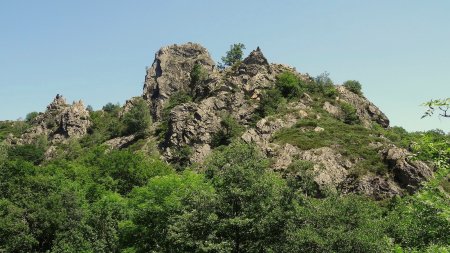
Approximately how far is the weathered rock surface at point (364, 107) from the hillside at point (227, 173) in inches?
18.1

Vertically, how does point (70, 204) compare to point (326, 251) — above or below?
above

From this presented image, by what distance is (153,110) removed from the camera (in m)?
151

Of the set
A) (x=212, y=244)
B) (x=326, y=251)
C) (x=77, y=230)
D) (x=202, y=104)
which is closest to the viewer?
(x=212, y=244)

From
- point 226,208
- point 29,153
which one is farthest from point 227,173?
point 29,153

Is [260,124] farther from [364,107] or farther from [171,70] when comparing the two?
[171,70]

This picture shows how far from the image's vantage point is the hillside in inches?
1130

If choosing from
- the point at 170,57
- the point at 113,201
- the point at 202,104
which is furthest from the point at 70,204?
the point at 170,57

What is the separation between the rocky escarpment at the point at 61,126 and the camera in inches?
5753

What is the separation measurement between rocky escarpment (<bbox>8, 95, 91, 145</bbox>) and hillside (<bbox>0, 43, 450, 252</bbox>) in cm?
53

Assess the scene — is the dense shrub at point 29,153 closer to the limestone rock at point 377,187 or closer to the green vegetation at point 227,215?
the green vegetation at point 227,215

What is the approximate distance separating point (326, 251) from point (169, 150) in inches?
3052

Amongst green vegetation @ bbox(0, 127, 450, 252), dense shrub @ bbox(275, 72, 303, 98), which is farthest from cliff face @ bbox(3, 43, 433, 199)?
green vegetation @ bbox(0, 127, 450, 252)

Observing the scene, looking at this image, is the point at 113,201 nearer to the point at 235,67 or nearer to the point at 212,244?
the point at 212,244

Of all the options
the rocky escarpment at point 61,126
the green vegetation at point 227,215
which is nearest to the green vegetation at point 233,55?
the rocky escarpment at point 61,126
